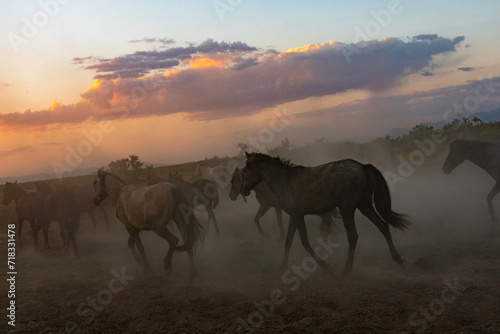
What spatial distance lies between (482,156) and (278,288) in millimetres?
7392

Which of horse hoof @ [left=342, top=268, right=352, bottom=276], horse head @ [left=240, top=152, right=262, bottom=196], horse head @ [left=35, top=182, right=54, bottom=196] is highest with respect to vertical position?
horse head @ [left=240, top=152, right=262, bottom=196]

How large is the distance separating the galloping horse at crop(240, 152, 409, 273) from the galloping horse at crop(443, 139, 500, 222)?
412 cm

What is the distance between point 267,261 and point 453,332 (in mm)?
4628

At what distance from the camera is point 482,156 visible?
999cm

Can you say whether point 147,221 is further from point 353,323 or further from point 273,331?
point 353,323

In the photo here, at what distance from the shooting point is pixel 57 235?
14.0 metres

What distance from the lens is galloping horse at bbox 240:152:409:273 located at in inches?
274

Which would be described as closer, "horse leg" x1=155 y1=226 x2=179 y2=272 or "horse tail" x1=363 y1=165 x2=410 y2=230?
"horse tail" x1=363 y1=165 x2=410 y2=230

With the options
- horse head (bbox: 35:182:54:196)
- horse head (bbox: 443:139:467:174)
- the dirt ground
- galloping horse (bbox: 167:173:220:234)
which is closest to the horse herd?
horse head (bbox: 443:139:467:174)

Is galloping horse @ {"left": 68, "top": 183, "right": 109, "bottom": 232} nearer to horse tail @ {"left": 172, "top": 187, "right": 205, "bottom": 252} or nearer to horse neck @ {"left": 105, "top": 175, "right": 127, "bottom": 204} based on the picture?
horse neck @ {"left": 105, "top": 175, "right": 127, "bottom": 204}

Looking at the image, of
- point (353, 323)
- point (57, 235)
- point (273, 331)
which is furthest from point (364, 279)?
point (57, 235)

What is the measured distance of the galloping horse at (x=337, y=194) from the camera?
6969mm

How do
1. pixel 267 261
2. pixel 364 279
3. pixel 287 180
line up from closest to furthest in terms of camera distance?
pixel 364 279 → pixel 287 180 → pixel 267 261

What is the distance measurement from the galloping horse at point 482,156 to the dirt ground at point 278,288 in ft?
3.23
